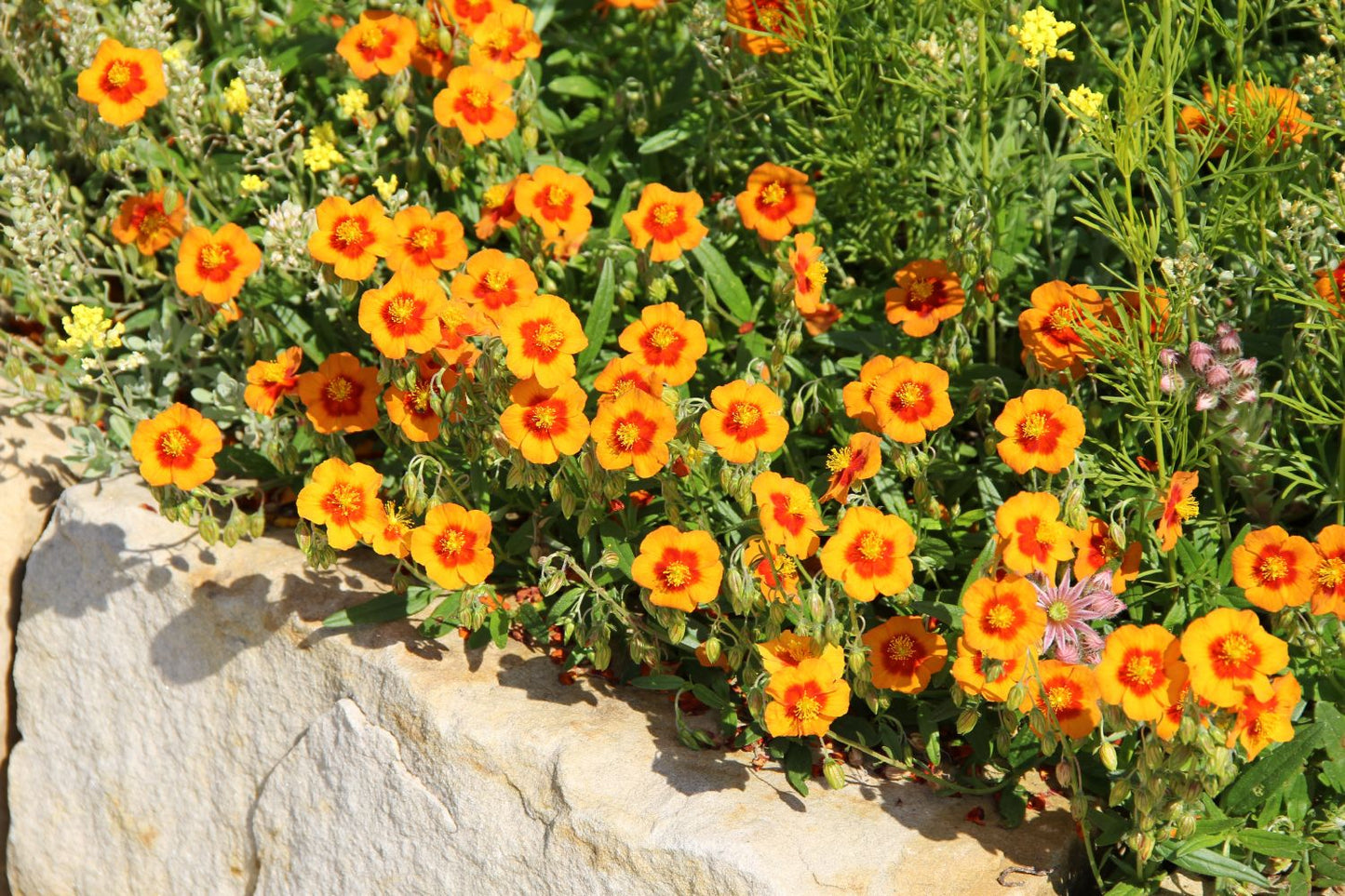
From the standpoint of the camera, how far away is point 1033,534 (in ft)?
9.05

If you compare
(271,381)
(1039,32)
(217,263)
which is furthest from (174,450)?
(1039,32)

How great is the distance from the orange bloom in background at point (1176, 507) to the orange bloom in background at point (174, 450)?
229cm

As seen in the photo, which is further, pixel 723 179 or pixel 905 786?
pixel 723 179

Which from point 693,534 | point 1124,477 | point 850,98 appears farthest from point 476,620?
point 850,98

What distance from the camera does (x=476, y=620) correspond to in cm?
305

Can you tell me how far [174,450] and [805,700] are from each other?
1709 millimetres

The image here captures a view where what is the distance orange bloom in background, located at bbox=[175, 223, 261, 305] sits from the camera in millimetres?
3518

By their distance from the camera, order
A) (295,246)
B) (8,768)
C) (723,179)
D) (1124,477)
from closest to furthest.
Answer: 1. (1124,477)
2. (295,246)
3. (8,768)
4. (723,179)

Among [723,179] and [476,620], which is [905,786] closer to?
[476,620]

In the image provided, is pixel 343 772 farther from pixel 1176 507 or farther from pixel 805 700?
pixel 1176 507

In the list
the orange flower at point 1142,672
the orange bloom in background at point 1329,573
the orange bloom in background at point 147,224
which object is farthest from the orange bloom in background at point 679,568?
the orange bloom in background at point 147,224

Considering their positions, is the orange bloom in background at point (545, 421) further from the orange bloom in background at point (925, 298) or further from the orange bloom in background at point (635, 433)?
the orange bloom in background at point (925, 298)

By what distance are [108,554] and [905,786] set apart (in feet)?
7.82

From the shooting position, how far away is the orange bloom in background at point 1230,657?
8.16ft
